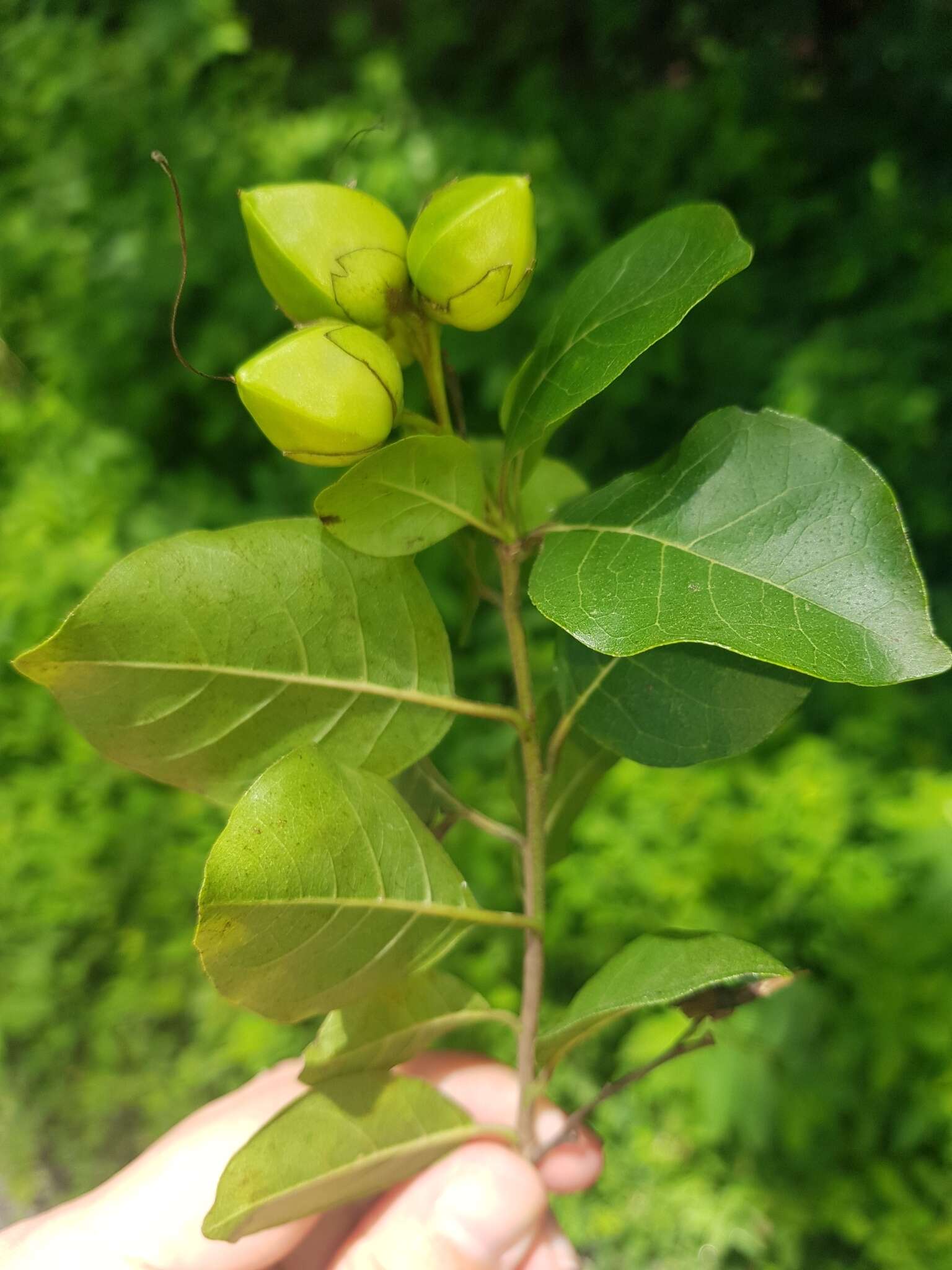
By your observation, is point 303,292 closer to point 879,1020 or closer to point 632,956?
point 632,956

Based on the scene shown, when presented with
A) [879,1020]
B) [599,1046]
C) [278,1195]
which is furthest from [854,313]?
[278,1195]

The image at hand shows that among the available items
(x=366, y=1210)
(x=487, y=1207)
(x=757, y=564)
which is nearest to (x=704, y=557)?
(x=757, y=564)

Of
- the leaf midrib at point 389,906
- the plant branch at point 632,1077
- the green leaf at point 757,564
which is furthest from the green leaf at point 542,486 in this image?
the plant branch at point 632,1077

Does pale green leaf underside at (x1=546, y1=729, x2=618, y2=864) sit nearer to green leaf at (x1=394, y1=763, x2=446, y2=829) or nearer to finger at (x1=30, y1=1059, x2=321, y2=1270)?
green leaf at (x1=394, y1=763, x2=446, y2=829)

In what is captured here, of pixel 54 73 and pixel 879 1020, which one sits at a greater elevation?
pixel 54 73

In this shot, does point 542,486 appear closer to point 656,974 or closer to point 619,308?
point 619,308

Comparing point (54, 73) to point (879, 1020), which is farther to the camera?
point (54, 73)

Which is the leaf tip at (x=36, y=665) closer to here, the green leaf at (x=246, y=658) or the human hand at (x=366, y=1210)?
the green leaf at (x=246, y=658)
